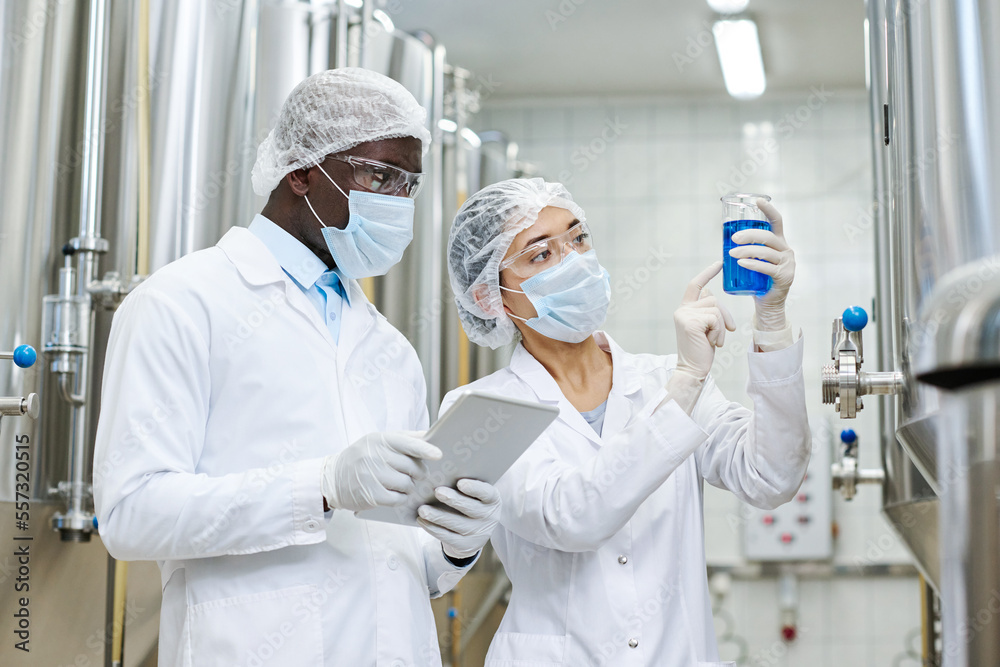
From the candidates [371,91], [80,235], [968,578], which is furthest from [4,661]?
[968,578]

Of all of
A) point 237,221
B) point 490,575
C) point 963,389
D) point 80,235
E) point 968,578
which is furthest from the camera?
point 490,575

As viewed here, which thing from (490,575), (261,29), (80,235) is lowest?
(490,575)

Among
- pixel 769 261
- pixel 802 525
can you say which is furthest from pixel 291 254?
pixel 802 525

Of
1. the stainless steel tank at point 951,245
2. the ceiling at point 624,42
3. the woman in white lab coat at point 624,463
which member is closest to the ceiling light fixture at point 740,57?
the ceiling at point 624,42

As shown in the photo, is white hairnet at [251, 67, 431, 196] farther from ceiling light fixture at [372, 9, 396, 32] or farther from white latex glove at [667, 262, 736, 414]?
ceiling light fixture at [372, 9, 396, 32]

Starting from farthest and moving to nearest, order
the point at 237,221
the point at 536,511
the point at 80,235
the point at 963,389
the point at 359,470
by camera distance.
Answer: the point at 237,221
the point at 80,235
the point at 536,511
the point at 359,470
the point at 963,389

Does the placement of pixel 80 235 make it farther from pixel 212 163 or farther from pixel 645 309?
pixel 645 309

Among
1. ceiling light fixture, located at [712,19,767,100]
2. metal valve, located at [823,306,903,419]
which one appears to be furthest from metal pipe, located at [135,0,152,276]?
ceiling light fixture, located at [712,19,767,100]

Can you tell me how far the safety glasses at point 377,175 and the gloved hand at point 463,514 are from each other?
48 centimetres

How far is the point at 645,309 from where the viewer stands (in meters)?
4.42

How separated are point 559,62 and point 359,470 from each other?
3.32m

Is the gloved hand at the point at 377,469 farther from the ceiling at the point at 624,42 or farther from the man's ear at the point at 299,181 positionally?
the ceiling at the point at 624,42

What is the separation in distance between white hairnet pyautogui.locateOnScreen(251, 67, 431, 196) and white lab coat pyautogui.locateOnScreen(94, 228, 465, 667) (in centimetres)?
16

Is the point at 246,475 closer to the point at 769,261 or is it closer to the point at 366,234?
A: the point at 366,234
